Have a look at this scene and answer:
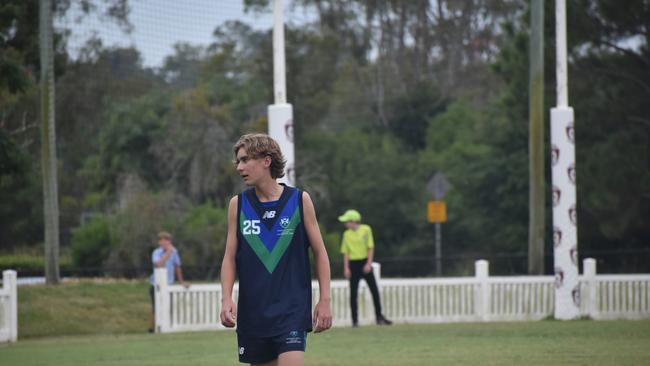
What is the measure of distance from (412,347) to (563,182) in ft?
22.3

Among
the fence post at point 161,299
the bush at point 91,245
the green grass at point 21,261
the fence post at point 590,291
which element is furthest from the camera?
the bush at point 91,245

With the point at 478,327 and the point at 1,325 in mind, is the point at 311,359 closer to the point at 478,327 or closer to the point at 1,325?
the point at 478,327

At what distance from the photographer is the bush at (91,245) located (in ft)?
131

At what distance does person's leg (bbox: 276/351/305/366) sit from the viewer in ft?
24.2

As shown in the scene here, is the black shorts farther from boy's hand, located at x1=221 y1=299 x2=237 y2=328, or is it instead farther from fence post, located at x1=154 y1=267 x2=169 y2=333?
fence post, located at x1=154 y1=267 x2=169 y2=333

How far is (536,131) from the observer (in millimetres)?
26031

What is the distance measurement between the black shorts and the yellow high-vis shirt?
14091 mm

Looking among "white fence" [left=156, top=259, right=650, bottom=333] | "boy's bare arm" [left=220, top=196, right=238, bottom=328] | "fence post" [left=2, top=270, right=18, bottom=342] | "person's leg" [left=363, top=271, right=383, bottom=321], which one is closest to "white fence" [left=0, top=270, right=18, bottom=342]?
"fence post" [left=2, top=270, right=18, bottom=342]

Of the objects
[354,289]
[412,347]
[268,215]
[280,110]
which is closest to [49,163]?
[354,289]

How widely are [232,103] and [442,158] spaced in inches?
383

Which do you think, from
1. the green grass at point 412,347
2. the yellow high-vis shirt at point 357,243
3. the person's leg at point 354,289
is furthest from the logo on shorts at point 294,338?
the person's leg at point 354,289

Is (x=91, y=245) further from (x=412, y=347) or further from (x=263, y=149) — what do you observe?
(x=263, y=149)

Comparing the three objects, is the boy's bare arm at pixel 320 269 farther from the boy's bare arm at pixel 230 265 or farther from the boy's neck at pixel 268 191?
the boy's bare arm at pixel 230 265

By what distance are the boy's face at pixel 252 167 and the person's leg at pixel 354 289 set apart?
14309 millimetres
